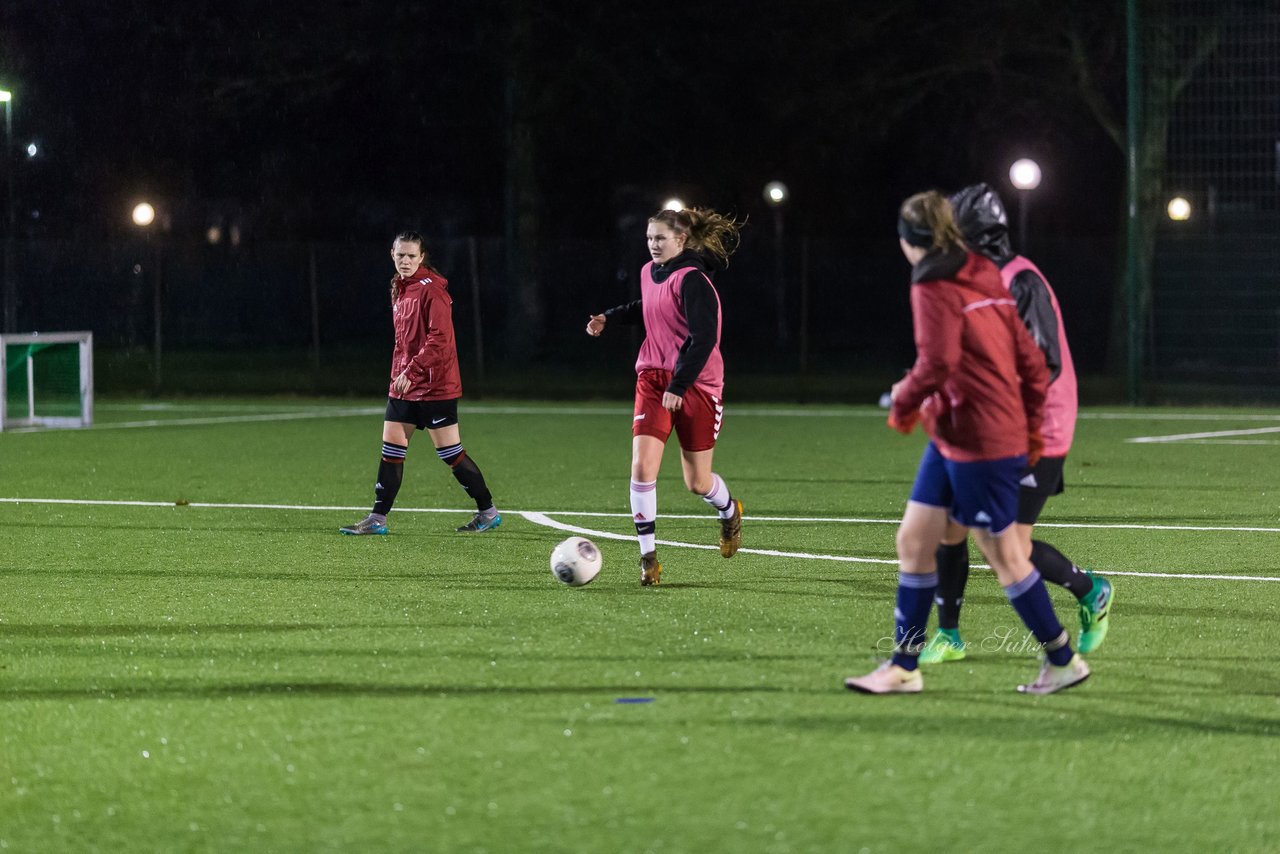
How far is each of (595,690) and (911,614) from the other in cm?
117

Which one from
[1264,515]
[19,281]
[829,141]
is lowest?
[1264,515]

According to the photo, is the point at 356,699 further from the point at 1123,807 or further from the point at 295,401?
the point at 295,401

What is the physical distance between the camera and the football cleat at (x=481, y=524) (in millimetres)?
12242

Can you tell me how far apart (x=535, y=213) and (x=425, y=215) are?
17237 millimetres

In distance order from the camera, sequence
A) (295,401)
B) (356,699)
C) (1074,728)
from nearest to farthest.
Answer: (1074,728) → (356,699) → (295,401)

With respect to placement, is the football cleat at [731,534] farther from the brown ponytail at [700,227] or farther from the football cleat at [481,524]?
the football cleat at [481,524]

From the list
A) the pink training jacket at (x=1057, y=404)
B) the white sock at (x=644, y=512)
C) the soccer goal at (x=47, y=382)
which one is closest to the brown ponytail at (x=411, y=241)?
the white sock at (x=644, y=512)

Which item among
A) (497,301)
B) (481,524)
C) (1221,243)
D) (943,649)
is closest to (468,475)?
(481,524)

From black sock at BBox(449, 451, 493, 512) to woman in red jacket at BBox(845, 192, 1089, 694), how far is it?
18.9 ft

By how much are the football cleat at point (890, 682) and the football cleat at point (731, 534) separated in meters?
3.69

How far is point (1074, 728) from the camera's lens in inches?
248

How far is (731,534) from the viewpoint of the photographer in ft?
34.7

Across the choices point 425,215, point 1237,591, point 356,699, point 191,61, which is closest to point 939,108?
point 191,61

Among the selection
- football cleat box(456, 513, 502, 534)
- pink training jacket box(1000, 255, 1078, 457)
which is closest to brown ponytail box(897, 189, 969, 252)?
pink training jacket box(1000, 255, 1078, 457)
